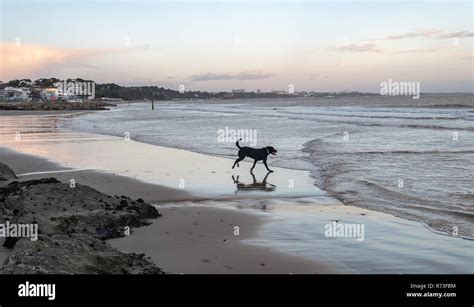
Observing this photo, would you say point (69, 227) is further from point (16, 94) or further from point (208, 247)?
point (16, 94)

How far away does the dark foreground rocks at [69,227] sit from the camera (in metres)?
4.66

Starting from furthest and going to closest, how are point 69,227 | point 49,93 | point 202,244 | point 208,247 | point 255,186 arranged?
1. point 49,93
2. point 255,186
3. point 69,227
4. point 202,244
5. point 208,247

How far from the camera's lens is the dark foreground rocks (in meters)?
4.66

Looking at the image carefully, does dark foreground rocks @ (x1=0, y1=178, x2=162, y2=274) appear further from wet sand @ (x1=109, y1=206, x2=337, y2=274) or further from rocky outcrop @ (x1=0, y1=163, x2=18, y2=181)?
rocky outcrop @ (x1=0, y1=163, x2=18, y2=181)

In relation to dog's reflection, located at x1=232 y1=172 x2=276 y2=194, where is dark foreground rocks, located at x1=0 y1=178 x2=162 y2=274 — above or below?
above

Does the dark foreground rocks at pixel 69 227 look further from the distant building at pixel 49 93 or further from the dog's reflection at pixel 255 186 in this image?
the distant building at pixel 49 93

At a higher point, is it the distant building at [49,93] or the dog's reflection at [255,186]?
the distant building at [49,93]

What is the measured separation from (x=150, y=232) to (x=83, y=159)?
1089cm

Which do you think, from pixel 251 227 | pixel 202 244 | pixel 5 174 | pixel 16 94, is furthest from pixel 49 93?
pixel 202 244

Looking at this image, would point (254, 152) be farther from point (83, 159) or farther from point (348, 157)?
point (83, 159)

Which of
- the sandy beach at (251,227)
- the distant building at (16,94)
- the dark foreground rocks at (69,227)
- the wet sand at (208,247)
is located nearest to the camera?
the dark foreground rocks at (69,227)

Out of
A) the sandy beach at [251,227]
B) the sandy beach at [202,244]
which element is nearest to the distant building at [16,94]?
the sandy beach at [251,227]

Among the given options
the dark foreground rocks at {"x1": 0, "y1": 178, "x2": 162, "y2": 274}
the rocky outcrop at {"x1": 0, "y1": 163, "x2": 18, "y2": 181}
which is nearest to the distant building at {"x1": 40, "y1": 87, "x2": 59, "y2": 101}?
the rocky outcrop at {"x1": 0, "y1": 163, "x2": 18, "y2": 181}

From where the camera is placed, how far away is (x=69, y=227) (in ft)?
23.1
